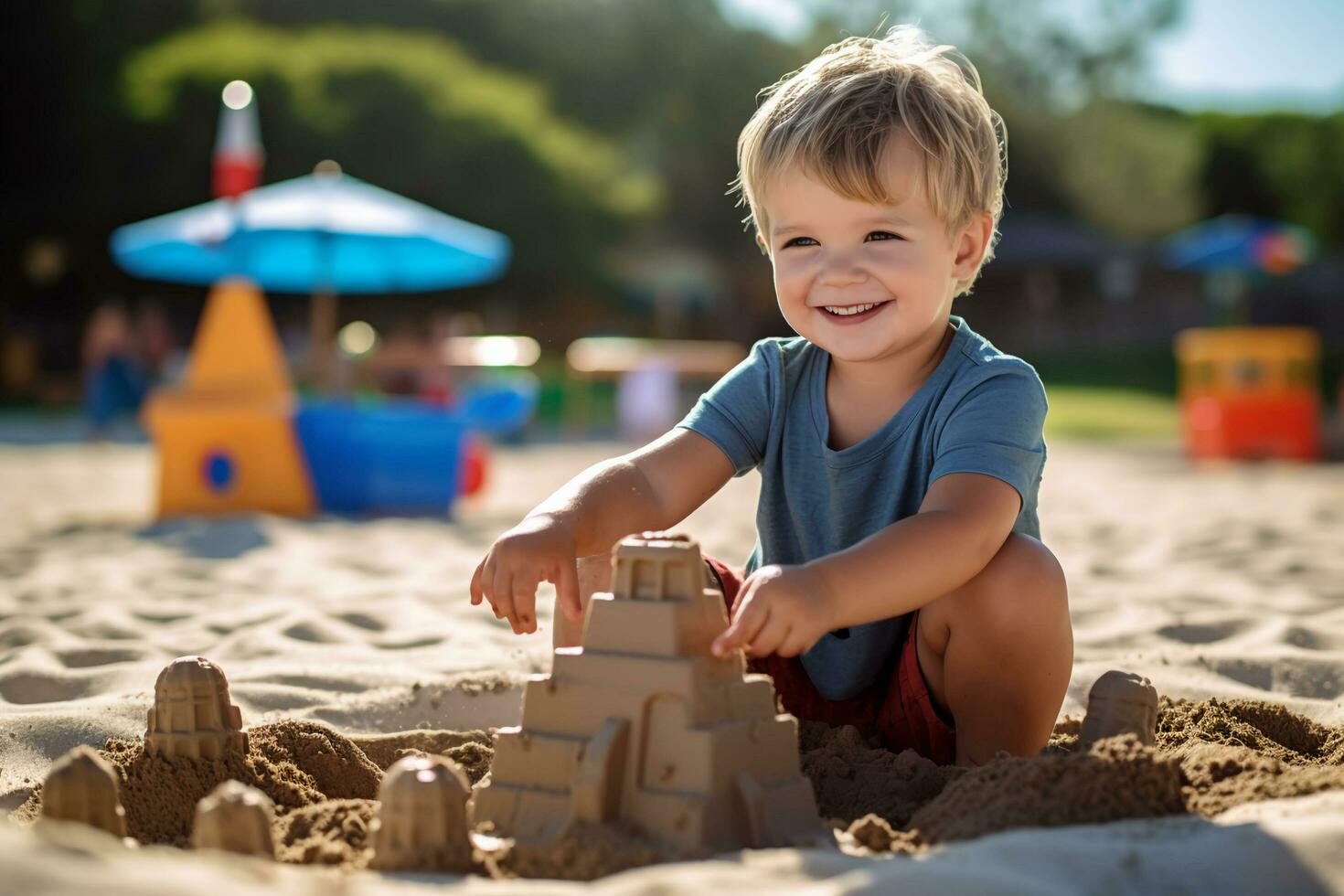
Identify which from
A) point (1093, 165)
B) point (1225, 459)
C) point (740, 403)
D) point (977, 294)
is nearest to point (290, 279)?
point (1225, 459)

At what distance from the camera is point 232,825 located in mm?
1255

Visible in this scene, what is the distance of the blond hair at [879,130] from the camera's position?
→ 188 centimetres

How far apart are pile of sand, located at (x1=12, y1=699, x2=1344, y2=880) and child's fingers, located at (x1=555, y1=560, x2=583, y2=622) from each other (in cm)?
31

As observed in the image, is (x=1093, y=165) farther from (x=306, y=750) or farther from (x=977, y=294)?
(x=306, y=750)

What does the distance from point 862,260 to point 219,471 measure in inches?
176

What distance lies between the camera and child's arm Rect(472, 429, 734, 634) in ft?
5.73

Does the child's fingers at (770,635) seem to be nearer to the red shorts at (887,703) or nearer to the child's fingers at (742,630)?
the child's fingers at (742,630)

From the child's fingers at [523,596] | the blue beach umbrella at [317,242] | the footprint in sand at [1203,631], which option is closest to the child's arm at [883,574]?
the child's fingers at [523,596]

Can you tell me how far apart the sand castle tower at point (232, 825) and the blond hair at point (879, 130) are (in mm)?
1157

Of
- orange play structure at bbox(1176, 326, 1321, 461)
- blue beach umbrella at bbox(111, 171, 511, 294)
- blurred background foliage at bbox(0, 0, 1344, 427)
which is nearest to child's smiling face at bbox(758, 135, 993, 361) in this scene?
blue beach umbrella at bbox(111, 171, 511, 294)

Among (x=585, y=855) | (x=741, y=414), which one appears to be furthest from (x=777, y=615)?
(x=741, y=414)

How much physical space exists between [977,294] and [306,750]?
2781 centimetres

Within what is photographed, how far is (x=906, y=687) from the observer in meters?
1.91

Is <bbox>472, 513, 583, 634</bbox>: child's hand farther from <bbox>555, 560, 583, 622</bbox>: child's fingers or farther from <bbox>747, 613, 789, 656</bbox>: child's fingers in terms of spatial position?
<bbox>747, 613, 789, 656</bbox>: child's fingers
